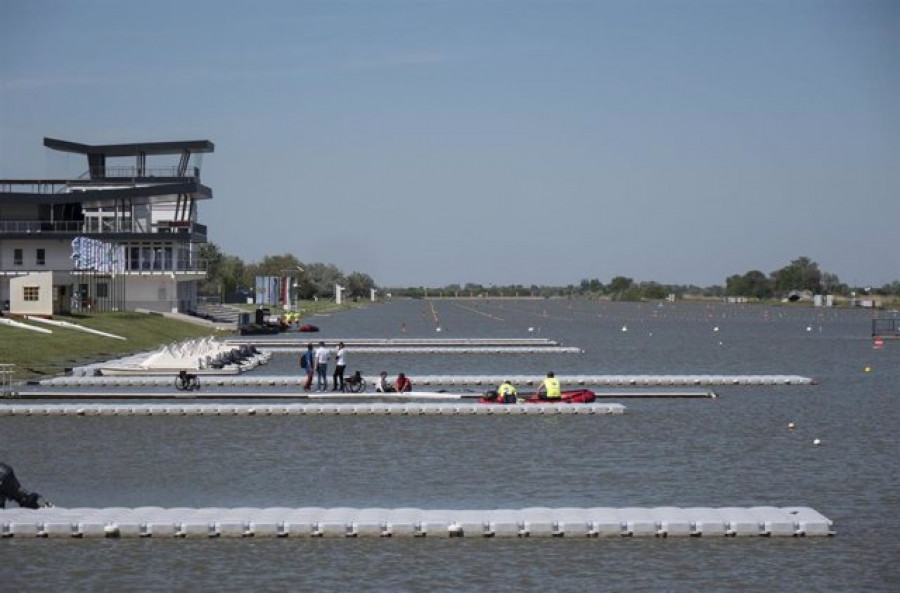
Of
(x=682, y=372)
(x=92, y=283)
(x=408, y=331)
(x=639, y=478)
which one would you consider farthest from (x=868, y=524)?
(x=408, y=331)

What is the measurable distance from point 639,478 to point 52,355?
48826 mm

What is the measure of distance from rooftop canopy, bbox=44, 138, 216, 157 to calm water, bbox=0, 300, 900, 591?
300 feet

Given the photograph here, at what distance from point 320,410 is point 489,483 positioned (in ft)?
55.4

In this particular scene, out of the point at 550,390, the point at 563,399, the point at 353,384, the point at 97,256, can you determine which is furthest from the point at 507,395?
the point at 97,256

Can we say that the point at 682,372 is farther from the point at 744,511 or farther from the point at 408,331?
the point at 408,331

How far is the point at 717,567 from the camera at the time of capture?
83.6 ft

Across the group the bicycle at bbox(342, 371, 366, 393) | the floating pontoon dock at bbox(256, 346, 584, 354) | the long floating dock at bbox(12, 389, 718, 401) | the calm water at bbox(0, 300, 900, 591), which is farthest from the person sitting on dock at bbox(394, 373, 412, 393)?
the floating pontoon dock at bbox(256, 346, 584, 354)

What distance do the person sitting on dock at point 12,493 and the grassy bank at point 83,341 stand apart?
118 feet

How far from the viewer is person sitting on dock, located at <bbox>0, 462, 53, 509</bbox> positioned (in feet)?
95.6

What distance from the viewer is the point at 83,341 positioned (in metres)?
86.8

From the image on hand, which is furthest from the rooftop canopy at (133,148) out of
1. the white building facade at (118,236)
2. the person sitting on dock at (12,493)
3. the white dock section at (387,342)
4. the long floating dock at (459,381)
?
the person sitting on dock at (12,493)

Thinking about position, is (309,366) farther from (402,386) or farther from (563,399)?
(563,399)

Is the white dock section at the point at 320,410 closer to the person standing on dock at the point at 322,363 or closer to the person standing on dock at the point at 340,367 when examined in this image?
the person standing on dock at the point at 340,367

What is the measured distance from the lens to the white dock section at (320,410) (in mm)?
50312
